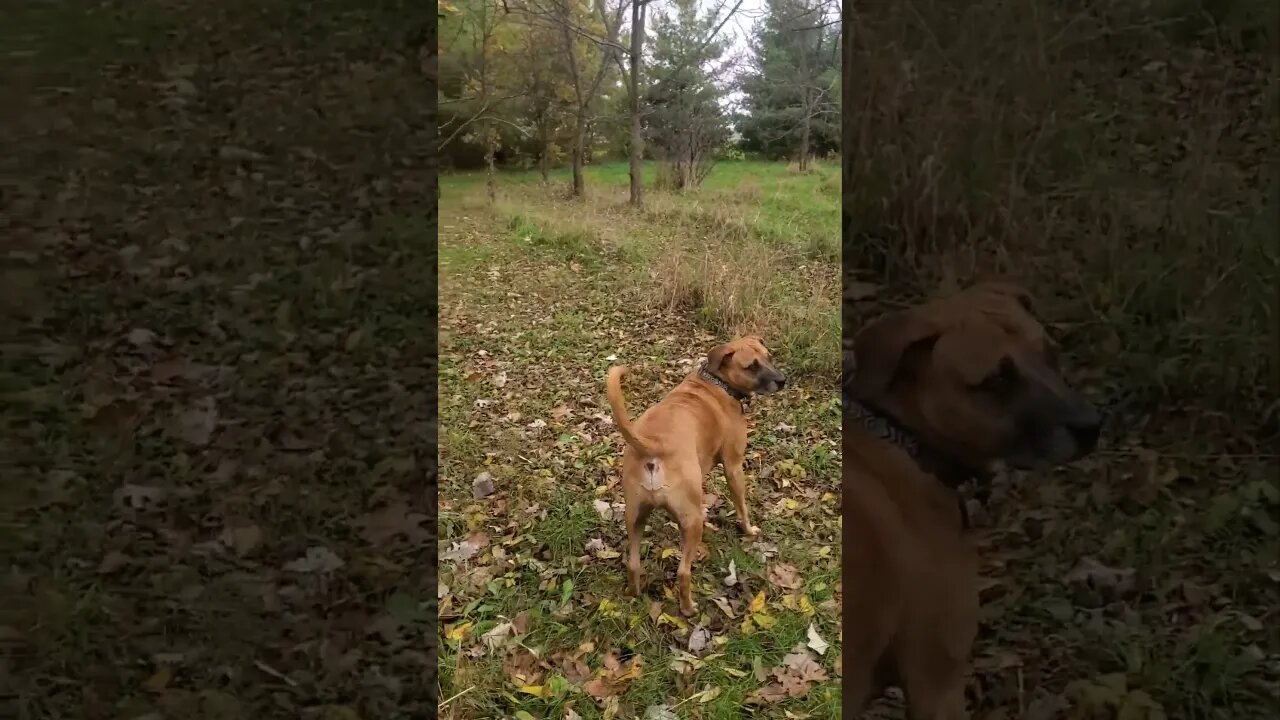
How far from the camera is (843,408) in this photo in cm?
177

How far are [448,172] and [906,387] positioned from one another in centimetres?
128

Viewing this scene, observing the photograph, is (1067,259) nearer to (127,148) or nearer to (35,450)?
(127,148)

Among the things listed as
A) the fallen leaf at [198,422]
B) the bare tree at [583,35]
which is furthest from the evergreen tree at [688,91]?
the fallen leaf at [198,422]

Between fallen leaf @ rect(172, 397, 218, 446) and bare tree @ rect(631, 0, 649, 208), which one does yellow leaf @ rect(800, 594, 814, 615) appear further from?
fallen leaf @ rect(172, 397, 218, 446)

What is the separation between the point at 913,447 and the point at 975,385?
7.6 inches

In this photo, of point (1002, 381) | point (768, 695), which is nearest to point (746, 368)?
point (1002, 381)

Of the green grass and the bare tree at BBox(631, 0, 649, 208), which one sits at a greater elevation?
the bare tree at BBox(631, 0, 649, 208)

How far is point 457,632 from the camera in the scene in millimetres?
1898

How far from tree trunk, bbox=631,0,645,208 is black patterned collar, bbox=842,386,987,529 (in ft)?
2.53

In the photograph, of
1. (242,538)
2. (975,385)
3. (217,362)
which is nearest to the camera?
(975,385)

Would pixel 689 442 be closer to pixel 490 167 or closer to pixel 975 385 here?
pixel 975 385

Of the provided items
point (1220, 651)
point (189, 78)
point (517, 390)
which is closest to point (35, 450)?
point (189, 78)

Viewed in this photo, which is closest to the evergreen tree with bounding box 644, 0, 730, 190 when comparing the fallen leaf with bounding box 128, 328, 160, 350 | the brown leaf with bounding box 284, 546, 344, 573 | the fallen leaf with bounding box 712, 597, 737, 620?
the fallen leaf with bounding box 712, 597, 737, 620

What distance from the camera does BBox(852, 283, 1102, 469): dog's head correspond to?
1.65 metres
